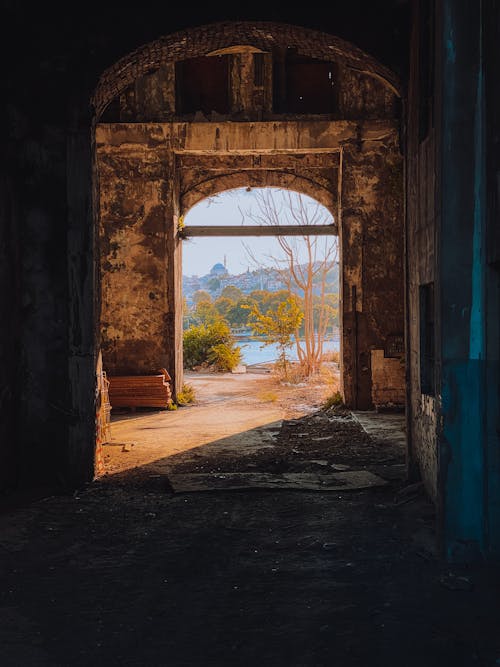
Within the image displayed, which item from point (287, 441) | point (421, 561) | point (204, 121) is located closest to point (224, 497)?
point (421, 561)

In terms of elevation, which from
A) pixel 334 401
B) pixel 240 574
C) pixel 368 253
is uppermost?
pixel 368 253

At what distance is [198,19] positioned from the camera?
18.0 ft

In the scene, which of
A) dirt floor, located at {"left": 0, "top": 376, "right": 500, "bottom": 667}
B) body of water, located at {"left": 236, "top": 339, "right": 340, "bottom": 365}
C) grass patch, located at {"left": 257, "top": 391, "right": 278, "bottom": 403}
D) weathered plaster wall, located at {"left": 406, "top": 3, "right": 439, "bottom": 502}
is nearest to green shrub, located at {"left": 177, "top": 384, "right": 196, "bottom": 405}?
grass patch, located at {"left": 257, "top": 391, "right": 278, "bottom": 403}

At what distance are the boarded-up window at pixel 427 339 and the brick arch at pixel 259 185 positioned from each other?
716cm

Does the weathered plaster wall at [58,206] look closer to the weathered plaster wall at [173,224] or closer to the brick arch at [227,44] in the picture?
the brick arch at [227,44]

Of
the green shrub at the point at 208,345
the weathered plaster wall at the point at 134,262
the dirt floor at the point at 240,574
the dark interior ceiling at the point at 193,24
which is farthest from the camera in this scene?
the green shrub at the point at 208,345

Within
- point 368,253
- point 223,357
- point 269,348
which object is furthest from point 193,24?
point 269,348

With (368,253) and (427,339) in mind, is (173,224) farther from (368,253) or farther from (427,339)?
(427,339)

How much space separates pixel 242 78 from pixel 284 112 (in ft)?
3.32

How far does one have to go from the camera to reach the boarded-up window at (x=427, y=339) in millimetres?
5113

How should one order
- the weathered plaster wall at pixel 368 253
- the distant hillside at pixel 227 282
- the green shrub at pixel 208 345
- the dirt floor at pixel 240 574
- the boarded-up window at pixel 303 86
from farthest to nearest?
the distant hillside at pixel 227 282 → the green shrub at pixel 208 345 → the boarded-up window at pixel 303 86 → the weathered plaster wall at pixel 368 253 → the dirt floor at pixel 240 574

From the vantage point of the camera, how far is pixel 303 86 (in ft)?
36.3

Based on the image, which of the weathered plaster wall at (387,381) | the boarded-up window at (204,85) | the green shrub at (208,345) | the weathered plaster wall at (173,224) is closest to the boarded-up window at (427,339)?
the weathered plaster wall at (387,381)

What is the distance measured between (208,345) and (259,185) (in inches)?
281
